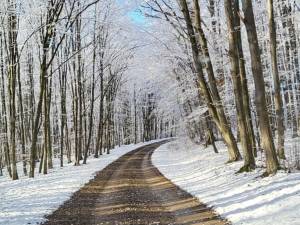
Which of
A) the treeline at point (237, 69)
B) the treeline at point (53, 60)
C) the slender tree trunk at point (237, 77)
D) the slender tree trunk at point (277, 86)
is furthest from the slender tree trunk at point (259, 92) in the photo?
the treeline at point (53, 60)

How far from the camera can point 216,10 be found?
988 inches

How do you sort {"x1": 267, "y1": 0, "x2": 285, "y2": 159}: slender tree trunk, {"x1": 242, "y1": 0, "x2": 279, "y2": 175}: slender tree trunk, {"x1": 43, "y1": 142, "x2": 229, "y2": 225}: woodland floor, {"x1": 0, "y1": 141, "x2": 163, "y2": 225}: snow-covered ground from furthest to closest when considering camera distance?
{"x1": 267, "y1": 0, "x2": 285, "y2": 159}: slender tree trunk
{"x1": 242, "y1": 0, "x2": 279, "y2": 175}: slender tree trunk
{"x1": 0, "y1": 141, "x2": 163, "y2": 225}: snow-covered ground
{"x1": 43, "y1": 142, "x2": 229, "y2": 225}: woodland floor

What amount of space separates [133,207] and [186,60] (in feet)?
66.2

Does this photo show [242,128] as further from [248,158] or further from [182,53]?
[182,53]

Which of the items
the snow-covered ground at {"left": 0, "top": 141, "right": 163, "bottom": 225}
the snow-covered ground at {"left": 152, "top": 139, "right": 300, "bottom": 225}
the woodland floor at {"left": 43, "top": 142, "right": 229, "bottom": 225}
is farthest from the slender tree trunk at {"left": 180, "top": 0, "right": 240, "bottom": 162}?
the snow-covered ground at {"left": 0, "top": 141, "right": 163, "bottom": 225}

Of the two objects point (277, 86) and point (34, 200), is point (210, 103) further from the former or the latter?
point (34, 200)

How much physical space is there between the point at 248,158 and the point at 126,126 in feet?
216

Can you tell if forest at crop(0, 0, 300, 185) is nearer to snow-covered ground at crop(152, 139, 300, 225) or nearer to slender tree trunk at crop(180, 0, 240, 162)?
slender tree trunk at crop(180, 0, 240, 162)

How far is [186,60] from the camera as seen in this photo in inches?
1206

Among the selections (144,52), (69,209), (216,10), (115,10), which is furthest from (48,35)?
(144,52)

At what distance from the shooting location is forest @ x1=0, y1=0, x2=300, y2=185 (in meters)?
16.2

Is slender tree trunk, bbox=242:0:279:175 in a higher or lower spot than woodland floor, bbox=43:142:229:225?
higher

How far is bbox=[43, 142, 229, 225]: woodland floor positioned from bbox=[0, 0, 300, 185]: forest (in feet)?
9.45

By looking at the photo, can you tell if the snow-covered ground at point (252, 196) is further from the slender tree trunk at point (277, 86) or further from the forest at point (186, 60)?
the slender tree trunk at point (277, 86)
